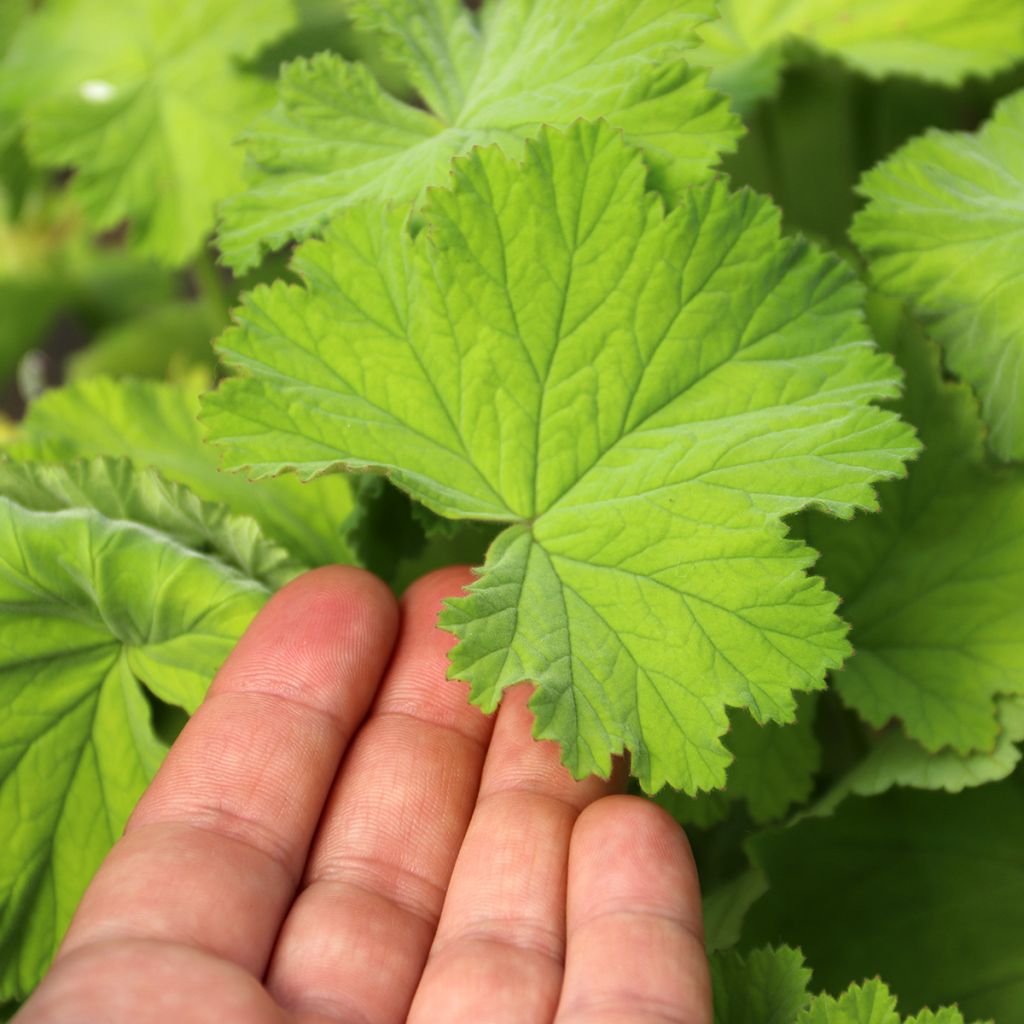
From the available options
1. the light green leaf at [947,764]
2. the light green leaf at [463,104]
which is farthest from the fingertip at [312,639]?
the light green leaf at [947,764]

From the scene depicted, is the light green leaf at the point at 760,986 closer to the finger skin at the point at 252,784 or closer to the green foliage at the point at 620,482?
the green foliage at the point at 620,482

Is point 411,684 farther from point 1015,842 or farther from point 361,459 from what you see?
point 1015,842

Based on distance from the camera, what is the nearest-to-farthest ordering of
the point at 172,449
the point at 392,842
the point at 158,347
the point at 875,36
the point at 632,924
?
1. the point at 632,924
2. the point at 392,842
3. the point at 172,449
4. the point at 875,36
5. the point at 158,347

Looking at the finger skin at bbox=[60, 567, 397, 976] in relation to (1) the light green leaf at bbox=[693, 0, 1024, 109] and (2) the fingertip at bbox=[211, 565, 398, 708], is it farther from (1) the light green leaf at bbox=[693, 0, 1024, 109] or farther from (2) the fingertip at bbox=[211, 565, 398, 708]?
(1) the light green leaf at bbox=[693, 0, 1024, 109]

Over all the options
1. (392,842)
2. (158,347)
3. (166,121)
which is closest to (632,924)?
(392,842)

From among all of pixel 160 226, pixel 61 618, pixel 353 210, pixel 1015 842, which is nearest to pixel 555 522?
pixel 353 210

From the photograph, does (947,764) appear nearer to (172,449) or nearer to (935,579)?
(935,579)
